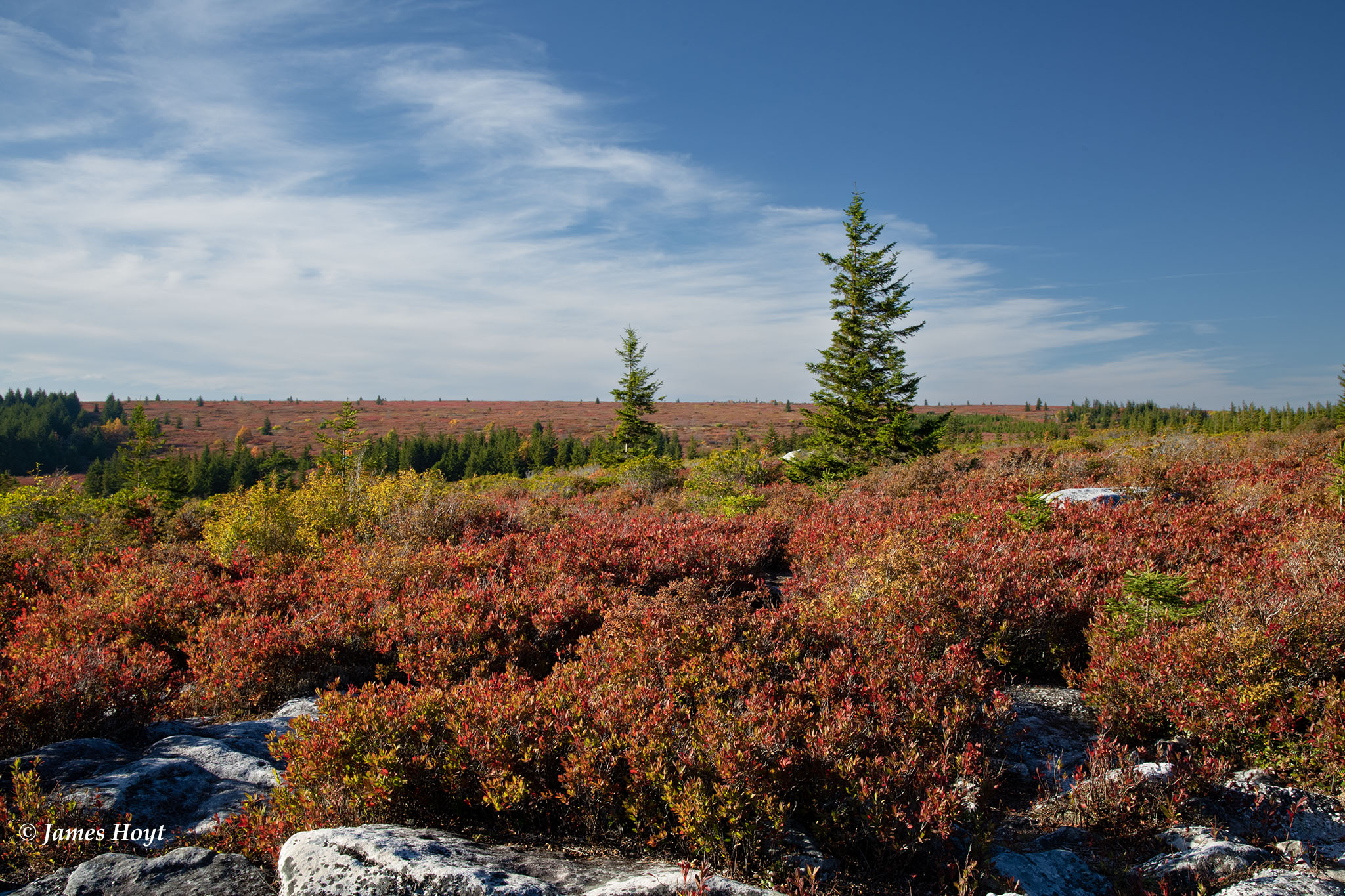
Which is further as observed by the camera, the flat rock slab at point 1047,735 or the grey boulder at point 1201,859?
the flat rock slab at point 1047,735

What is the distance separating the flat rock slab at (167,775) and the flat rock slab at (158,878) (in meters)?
0.37

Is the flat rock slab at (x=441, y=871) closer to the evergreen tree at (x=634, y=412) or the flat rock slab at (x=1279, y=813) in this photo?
the flat rock slab at (x=1279, y=813)

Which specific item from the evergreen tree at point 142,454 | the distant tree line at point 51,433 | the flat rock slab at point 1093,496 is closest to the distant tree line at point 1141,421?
the flat rock slab at point 1093,496

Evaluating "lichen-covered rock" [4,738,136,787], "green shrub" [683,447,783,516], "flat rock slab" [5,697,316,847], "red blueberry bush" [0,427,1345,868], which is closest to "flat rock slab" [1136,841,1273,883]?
"red blueberry bush" [0,427,1345,868]

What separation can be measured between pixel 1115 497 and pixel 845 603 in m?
6.91

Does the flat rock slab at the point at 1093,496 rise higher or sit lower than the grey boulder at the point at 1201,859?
higher

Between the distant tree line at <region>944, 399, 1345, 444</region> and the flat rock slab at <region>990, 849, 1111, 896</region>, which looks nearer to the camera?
the flat rock slab at <region>990, 849, 1111, 896</region>

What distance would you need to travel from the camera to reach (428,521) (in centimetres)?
906

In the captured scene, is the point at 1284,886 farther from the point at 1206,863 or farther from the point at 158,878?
the point at 158,878

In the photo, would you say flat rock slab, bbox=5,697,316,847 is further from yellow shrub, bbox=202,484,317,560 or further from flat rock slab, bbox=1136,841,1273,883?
yellow shrub, bbox=202,484,317,560

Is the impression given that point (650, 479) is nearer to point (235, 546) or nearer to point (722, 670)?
point (235, 546)

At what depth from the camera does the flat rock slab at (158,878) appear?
2727mm

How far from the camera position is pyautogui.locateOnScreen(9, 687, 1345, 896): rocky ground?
8.58ft

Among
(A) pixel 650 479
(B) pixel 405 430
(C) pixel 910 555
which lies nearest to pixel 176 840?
(C) pixel 910 555
